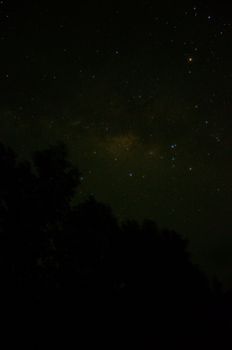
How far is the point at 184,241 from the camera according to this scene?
18875 mm

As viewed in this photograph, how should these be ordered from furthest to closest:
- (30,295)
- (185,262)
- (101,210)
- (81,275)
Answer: (185,262) → (101,210) → (81,275) → (30,295)

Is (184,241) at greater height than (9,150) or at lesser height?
greater

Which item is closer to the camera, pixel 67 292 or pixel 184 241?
pixel 67 292

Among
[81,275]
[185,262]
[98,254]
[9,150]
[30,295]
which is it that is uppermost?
[185,262]

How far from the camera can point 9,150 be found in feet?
46.1

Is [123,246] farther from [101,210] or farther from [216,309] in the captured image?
[216,309]

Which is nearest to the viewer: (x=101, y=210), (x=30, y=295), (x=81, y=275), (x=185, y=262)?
(x=30, y=295)

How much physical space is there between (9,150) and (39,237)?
8.93 feet

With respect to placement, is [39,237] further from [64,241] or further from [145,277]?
[145,277]

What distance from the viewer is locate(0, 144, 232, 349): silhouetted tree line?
12.8 m

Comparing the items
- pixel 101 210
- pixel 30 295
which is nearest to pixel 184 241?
pixel 101 210

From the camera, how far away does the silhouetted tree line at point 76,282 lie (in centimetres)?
1276

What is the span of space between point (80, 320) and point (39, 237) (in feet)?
8.65

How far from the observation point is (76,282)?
45.2ft
